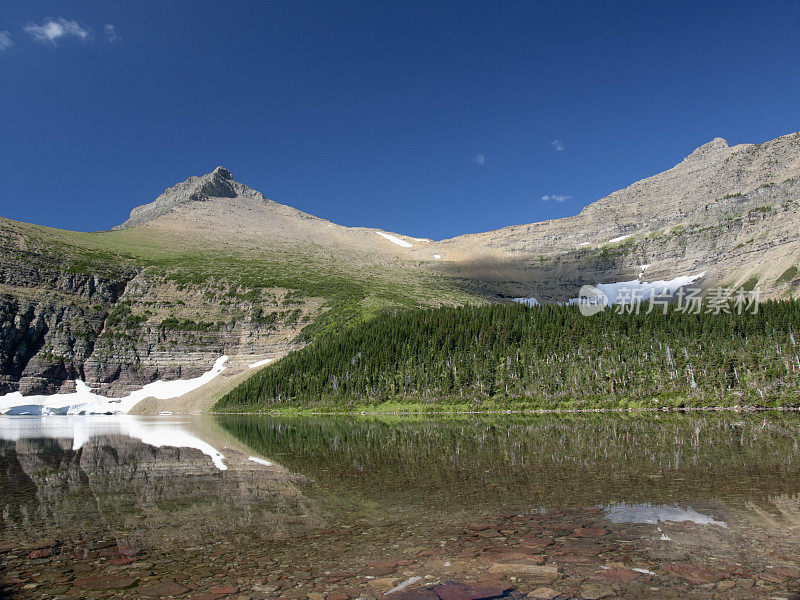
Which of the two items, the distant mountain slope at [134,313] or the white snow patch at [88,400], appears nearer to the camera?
the white snow patch at [88,400]

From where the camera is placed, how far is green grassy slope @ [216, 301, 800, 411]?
6788cm

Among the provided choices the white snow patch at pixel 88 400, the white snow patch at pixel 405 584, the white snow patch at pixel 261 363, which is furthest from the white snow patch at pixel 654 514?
the white snow patch at pixel 88 400

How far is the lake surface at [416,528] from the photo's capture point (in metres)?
6.98

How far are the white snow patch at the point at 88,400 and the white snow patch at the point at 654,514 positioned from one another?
4644 inches

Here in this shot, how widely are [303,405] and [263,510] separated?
80082mm

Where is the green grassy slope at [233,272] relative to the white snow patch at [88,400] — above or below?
above

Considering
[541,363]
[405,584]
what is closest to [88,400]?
[541,363]

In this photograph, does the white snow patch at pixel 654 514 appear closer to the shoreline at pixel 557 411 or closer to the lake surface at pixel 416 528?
the lake surface at pixel 416 528

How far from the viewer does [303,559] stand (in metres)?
8.28

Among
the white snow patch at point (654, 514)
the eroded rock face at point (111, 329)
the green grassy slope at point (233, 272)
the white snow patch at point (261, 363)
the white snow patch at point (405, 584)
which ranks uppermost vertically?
the green grassy slope at point (233, 272)

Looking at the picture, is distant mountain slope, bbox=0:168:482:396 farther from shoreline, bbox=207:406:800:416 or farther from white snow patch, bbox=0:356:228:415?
shoreline, bbox=207:406:800:416

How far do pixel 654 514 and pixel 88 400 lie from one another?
134691 millimetres

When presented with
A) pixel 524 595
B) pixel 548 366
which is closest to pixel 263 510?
pixel 524 595

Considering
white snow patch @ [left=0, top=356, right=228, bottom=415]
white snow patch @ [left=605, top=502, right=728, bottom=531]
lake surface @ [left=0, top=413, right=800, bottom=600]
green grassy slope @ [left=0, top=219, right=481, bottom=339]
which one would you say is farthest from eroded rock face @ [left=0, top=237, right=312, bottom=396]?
white snow patch @ [left=605, top=502, right=728, bottom=531]
